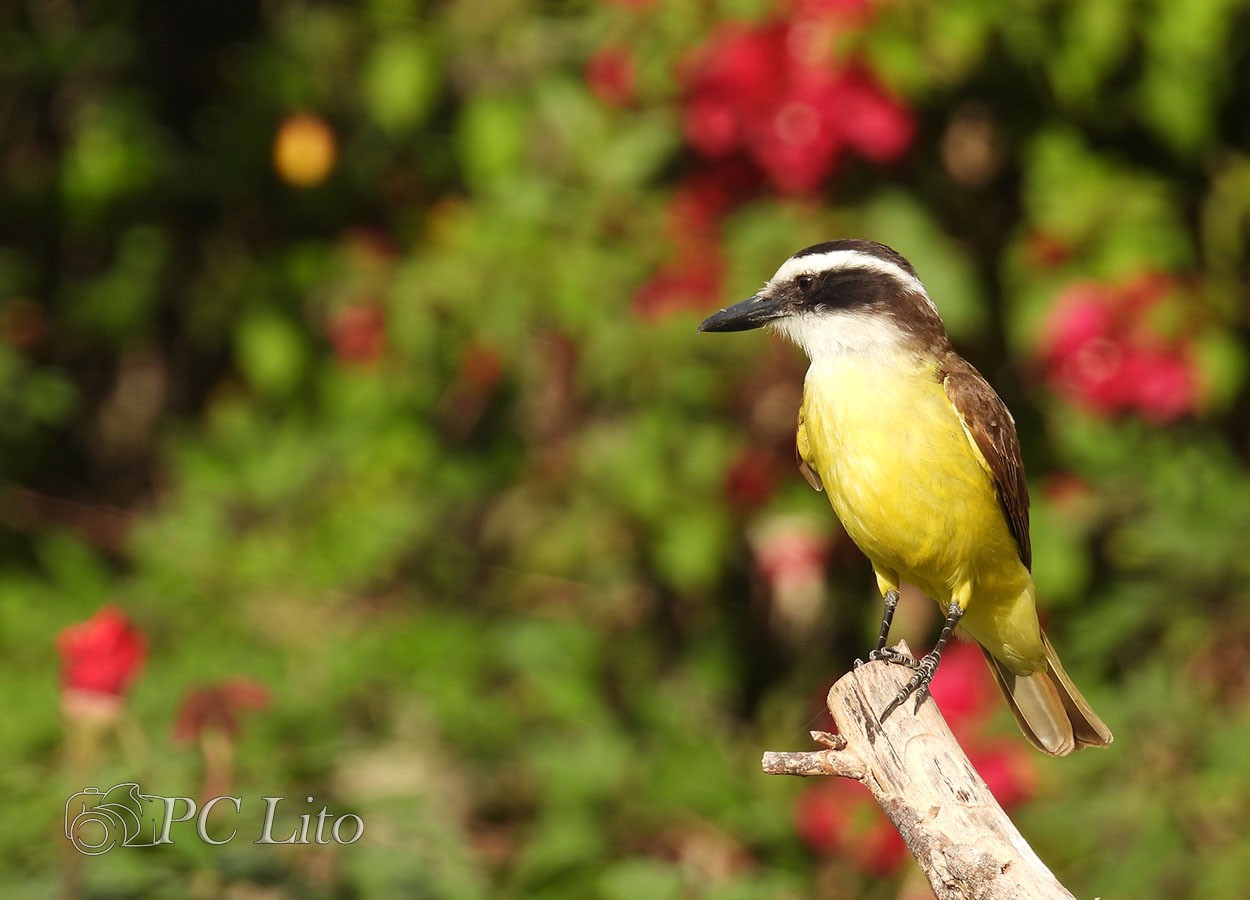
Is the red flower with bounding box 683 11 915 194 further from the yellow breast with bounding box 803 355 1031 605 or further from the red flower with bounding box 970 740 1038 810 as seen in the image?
the red flower with bounding box 970 740 1038 810

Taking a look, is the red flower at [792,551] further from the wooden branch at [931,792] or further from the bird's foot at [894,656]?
the wooden branch at [931,792]

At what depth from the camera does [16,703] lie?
15.5 ft

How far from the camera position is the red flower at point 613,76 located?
16.1ft

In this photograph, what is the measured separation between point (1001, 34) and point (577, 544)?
5.92 ft

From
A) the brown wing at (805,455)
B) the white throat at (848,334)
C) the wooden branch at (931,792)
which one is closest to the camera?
the wooden branch at (931,792)

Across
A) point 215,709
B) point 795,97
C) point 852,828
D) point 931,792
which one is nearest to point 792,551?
point 852,828

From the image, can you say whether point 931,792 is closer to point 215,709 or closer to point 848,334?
point 848,334

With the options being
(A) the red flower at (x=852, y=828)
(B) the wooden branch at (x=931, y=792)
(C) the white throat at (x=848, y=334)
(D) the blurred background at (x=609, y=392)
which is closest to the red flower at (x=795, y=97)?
(D) the blurred background at (x=609, y=392)

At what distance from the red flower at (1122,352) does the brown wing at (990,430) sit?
1196 mm

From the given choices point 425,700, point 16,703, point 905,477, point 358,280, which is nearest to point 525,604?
point 425,700

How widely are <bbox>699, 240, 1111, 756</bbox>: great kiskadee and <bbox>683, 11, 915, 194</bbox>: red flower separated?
105 centimetres

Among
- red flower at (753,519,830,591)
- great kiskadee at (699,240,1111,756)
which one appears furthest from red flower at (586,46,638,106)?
great kiskadee at (699,240,1111,756)

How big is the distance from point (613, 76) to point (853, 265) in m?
1.62

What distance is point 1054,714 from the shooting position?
3869 millimetres
